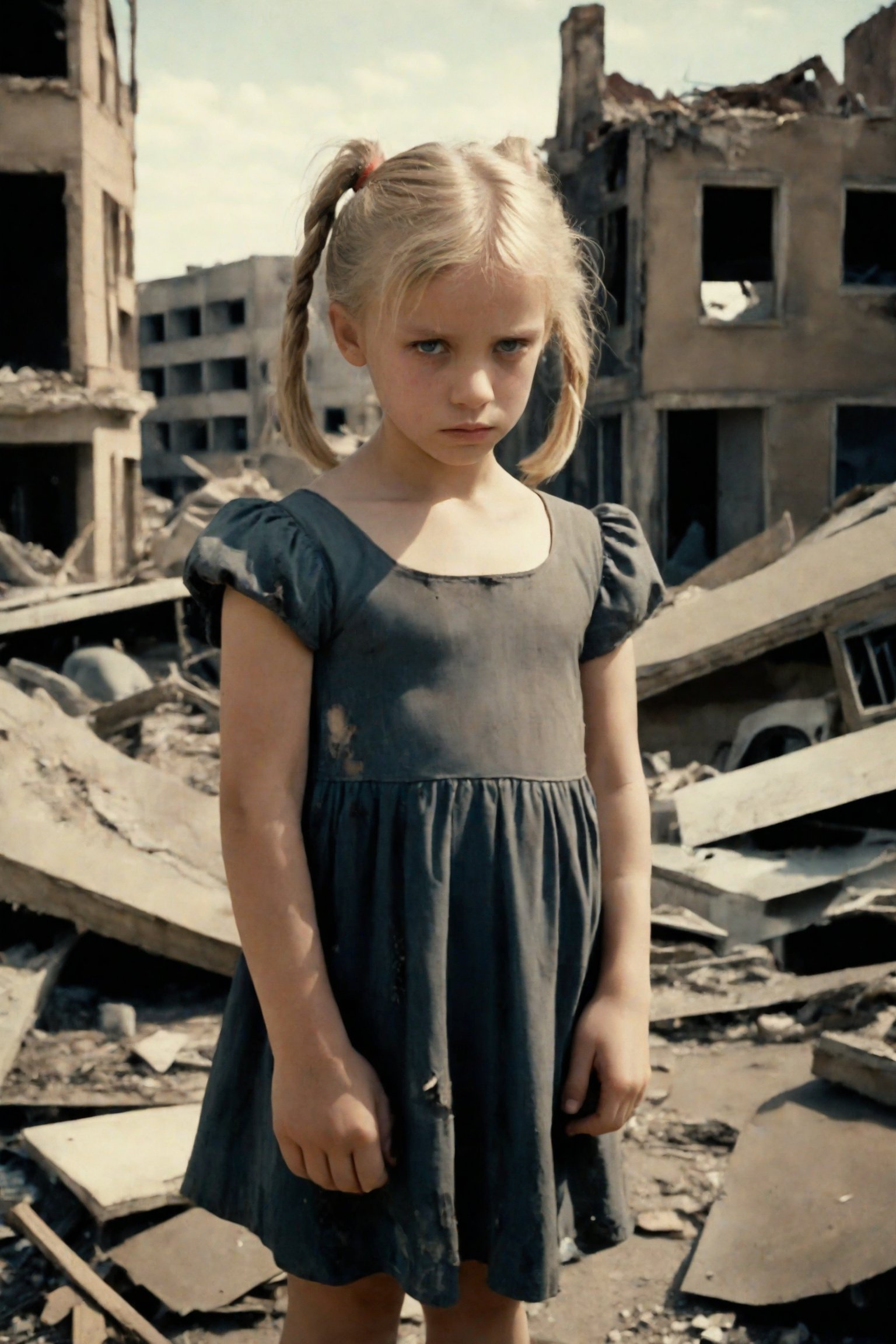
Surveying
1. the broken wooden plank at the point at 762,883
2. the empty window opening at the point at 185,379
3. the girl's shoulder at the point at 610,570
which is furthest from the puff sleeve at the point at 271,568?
the empty window opening at the point at 185,379

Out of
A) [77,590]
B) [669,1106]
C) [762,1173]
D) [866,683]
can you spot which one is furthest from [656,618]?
[77,590]

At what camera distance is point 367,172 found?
5.43 feet

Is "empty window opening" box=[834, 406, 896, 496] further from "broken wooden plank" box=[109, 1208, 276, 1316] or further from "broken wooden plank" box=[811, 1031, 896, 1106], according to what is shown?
"broken wooden plank" box=[109, 1208, 276, 1316]

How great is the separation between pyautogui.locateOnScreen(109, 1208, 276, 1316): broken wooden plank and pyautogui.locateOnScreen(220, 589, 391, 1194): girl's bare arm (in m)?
1.51

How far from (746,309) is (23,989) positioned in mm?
15606

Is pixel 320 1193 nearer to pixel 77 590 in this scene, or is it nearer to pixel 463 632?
pixel 463 632

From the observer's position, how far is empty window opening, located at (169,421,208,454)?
4053 centimetres

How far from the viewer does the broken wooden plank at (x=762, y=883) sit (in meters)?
5.07

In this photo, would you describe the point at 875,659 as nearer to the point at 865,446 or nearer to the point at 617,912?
the point at 617,912

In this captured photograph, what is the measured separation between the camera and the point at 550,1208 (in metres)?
1.60

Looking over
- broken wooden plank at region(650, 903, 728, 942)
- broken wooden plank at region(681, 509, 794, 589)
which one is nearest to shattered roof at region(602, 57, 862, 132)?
broken wooden plank at region(681, 509, 794, 589)

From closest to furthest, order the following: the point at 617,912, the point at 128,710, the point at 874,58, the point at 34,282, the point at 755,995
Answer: the point at 617,912 < the point at 755,995 < the point at 128,710 < the point at 34,282 < the point at 874,58

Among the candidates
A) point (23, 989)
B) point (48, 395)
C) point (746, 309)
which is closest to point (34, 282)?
point (48, 395)

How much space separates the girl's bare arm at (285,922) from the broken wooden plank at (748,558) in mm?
9966
